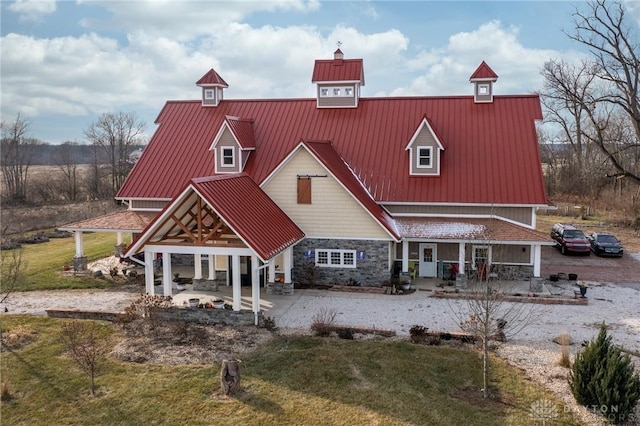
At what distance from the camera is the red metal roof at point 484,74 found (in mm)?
27734

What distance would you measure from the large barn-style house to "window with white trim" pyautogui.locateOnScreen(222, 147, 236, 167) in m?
0.05

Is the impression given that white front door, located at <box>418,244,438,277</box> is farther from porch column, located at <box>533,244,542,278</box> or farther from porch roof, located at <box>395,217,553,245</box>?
porch column, located at <box>533,244,542,278</box>

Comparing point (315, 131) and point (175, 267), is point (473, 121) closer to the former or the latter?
point (315, 131)

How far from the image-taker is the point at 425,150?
25641 millimetres

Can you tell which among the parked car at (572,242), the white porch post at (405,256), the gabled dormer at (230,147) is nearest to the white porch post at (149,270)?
the gabled dormer at (230,147)

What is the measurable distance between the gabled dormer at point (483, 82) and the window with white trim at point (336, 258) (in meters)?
12.1

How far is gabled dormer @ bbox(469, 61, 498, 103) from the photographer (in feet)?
91.1

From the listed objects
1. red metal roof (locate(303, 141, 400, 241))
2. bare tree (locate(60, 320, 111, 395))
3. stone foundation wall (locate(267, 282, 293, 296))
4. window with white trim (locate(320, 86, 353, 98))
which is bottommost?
bare tree (locate(60, 320, 111, 395))

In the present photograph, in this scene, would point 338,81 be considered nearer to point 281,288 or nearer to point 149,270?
point 281,288

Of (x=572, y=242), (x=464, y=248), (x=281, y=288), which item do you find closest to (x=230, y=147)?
(x=281, y=288)

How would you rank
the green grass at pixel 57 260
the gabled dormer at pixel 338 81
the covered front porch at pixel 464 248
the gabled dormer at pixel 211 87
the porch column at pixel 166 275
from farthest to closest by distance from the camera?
the gabled dormer at pixel 211 87 → the gabled dormer at pixel 338 81 → the green grass at pixel 57 260 → the covered front porch at pixel 464 248 → the porch column at pixel 166 275

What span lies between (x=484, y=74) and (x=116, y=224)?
20.9 metres

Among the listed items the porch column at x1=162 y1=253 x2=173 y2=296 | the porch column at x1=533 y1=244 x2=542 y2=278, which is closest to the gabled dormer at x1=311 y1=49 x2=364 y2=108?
the porch column at x1=533 y1=244 x2=542 y2=278

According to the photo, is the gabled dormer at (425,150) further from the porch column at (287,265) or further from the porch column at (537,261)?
the porch column at (287,265)
